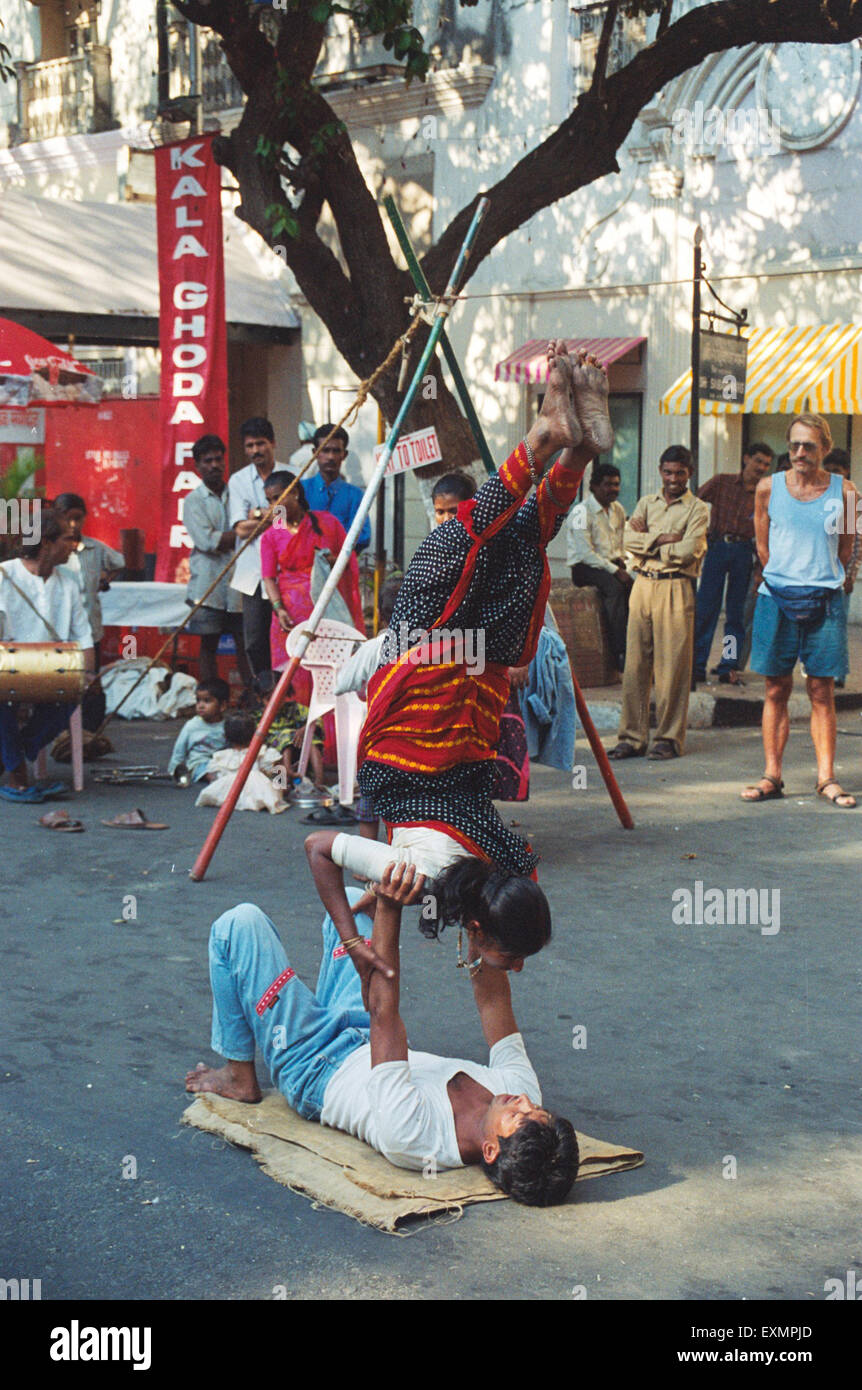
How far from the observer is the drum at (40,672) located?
869 centimetres

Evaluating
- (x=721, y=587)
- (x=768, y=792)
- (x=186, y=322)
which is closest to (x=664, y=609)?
(x=768, y=792)

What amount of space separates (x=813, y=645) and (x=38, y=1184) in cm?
573

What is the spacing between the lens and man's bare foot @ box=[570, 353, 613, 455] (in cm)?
389

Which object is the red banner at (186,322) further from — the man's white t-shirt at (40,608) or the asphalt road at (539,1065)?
the asphalt road at (539,1065)

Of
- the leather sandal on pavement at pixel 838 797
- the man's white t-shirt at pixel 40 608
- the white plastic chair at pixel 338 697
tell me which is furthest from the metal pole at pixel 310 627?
the leather sandal on pavement at pixel 838 797

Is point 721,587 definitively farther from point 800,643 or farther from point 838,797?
point 838,797

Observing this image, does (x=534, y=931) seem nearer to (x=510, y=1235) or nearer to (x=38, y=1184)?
(x=510, y=1235)

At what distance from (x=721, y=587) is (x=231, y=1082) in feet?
30.5

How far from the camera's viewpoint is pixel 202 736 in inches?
370

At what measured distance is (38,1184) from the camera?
400cm

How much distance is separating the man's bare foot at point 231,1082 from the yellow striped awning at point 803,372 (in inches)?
486

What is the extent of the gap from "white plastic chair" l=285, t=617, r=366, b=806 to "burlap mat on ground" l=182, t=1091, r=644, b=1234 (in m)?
3.95

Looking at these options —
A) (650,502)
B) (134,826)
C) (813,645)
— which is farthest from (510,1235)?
(650,502)

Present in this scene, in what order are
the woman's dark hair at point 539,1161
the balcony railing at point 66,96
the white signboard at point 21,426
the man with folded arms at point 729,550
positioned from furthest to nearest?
1. the balcony railing at point 66,96
2. the man with folded arms at point 729,550
3. the white signboard at point 21,426
4. the woman's dark hair at point 539,1161
